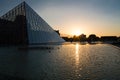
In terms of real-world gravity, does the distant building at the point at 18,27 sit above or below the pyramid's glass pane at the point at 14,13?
below

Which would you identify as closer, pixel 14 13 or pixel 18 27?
pixel 18 27

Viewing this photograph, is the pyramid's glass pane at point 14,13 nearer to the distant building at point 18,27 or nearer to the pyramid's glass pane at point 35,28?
the distant building at point 18,27

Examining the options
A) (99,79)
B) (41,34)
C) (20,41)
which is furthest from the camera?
(41,34)

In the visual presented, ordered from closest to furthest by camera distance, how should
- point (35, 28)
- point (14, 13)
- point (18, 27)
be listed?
point (18, 27) < point (14, 13) < point (35, 28)

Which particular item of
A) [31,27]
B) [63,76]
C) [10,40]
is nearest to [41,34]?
[31,27]

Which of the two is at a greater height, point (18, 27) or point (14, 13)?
point (14, 13)

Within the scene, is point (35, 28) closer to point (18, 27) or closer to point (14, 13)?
point (18, 27)

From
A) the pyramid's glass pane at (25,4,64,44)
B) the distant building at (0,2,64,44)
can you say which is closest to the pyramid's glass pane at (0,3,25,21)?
the distant building at (0,2,64,44)

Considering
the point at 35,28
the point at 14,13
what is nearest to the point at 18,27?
the point at 14,13

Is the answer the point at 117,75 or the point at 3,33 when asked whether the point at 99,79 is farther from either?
the point at 3,33

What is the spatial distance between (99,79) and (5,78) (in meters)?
4.52

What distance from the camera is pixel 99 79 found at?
10711 millimetres

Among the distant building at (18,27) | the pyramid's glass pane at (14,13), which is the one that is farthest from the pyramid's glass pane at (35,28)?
the pyramid's glass pane at (14,13)

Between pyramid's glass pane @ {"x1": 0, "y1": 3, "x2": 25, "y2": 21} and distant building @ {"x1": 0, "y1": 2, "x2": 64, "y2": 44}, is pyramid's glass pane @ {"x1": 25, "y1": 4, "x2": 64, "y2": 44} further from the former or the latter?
pyramid's glass pane @ {"x1": 0, "y1": 3, "x2": 25, "y2": 21}
